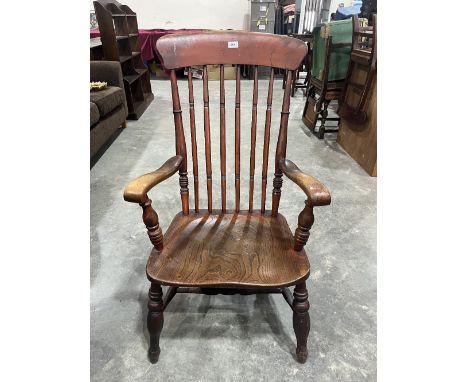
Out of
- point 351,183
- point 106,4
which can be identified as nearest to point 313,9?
point 106,4

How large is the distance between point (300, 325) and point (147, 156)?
2.22 m

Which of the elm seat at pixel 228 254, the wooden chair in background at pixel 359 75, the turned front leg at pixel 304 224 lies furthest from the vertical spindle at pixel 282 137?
the wooden chair in background at pixel 359 75

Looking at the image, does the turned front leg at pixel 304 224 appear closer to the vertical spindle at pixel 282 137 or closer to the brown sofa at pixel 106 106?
the vertical spindle at pixel 282 137

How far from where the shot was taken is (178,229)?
123cm

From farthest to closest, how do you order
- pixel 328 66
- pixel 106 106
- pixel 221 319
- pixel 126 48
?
pixel 126 48, pixel 328 66, pixel 106 106, pixel 221 319

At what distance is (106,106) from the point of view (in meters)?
2.90

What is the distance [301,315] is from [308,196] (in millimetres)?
441

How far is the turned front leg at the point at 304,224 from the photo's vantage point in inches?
39.3

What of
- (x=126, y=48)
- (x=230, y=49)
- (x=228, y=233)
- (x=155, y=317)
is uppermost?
(x=230, y=49)

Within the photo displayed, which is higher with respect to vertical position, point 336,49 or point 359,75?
point 336,49

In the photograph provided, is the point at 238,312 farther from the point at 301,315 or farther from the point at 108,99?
the point at 108,99

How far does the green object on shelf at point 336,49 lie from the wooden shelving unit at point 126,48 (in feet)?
7.10

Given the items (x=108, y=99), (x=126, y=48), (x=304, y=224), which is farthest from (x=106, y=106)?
(x=304, y=224)

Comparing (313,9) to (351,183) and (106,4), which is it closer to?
(106,4)
